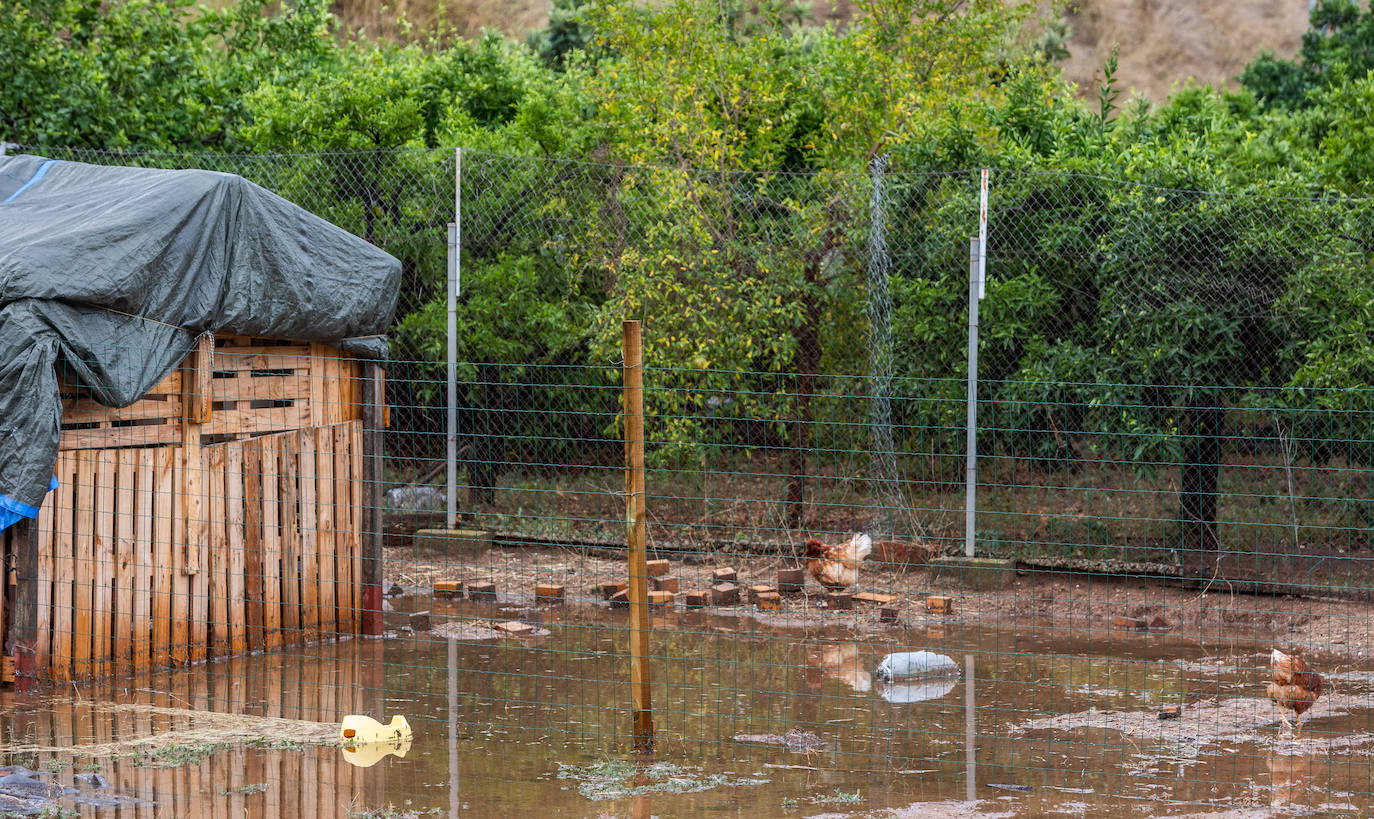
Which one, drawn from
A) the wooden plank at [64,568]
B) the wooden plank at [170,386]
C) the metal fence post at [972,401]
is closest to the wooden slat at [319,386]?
the wooden plank at [170,386]

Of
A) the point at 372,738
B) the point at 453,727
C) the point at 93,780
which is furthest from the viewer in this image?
the point at 453,727

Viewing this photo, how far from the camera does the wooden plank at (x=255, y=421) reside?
7.80 meters

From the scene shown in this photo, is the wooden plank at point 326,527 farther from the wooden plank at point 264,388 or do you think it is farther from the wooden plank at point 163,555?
the wooden plank at point 163,555

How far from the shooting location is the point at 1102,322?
1027 centimetres

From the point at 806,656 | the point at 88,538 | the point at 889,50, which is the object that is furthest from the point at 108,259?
the point at 889,50

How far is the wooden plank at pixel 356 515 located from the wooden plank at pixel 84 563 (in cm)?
165

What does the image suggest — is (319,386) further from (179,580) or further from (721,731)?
(721,731)

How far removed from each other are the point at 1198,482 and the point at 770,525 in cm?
347

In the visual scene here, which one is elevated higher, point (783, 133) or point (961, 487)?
point (783, 133)

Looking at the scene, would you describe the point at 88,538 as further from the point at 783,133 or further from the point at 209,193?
the point at 783,133

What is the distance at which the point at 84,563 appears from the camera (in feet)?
23.2

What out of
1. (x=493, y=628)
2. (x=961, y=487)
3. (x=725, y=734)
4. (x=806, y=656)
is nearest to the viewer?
(x=725, y=734)

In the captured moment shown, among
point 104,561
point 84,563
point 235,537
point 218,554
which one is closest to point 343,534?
point 235,537

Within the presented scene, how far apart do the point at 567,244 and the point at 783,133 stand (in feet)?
8.16
